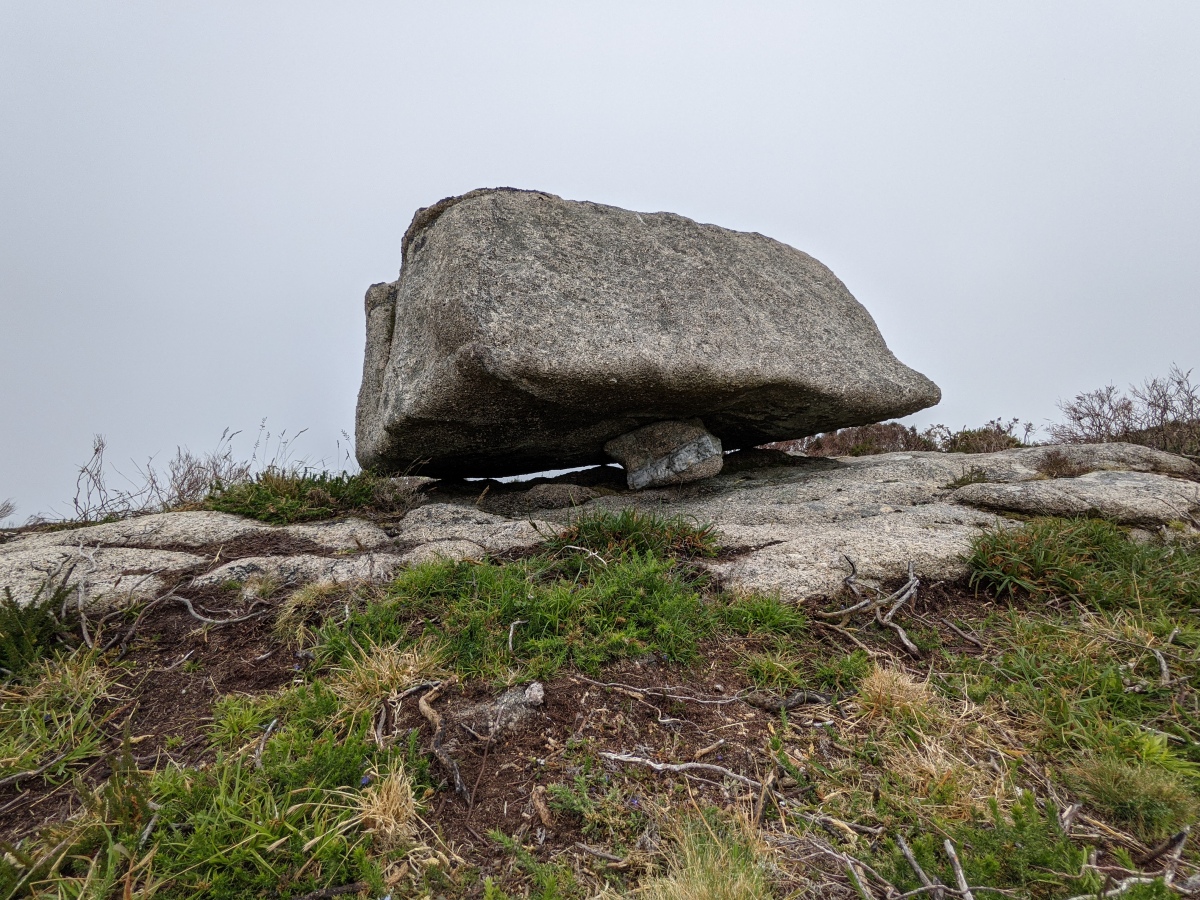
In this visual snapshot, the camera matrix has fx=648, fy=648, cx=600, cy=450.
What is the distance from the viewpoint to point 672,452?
7.10 metres

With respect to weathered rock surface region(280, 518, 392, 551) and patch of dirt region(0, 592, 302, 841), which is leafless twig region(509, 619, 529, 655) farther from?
weathered rock surface region(280, 518, 392, 551)

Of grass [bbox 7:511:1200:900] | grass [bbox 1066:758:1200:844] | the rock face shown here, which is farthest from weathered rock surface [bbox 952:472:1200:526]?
grass [bbox 1066:758:1200:844]

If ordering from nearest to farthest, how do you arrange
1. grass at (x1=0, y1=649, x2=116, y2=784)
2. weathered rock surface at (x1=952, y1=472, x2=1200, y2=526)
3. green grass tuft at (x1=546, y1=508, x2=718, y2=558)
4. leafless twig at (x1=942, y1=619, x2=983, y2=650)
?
grass at (x1=0, y1=649, x2=116, y2=784) < leafless twig at (x1=942, y1=619, x2=983, y2=650) < green grass tuft at (x1=546, y1=508, x2=718, y2=558) < weathered rock surface at (x1=952, y1=472, x2=1200, y2=526)

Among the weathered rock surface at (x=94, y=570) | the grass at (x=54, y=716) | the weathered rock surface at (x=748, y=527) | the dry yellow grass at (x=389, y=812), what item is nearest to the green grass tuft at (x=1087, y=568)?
the weathered rock surface at (x=748, y=527)

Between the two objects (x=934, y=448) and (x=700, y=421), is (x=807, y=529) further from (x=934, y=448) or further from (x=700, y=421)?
(x=934, y=448)

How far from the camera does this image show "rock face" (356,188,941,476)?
5.50 metres

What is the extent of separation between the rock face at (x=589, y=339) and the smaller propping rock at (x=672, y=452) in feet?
0.54

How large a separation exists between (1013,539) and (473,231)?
4.88 metres

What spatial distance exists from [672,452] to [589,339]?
2.05 meters

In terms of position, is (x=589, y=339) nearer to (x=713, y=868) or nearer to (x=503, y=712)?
(x=503, y=712)

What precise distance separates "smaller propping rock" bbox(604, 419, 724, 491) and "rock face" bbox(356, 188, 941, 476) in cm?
17

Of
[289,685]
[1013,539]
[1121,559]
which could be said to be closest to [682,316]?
[1013,539]

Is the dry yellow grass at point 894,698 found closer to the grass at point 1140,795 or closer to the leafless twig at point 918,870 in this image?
the grass at point 1140,795

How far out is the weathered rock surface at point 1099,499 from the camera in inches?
211
